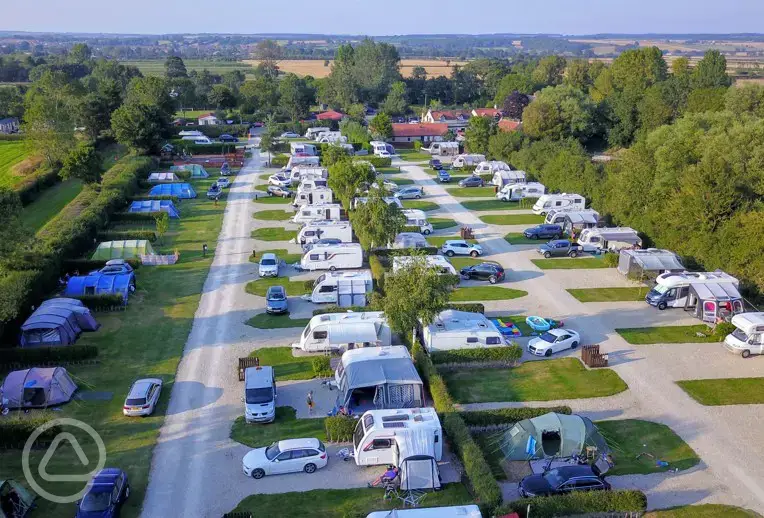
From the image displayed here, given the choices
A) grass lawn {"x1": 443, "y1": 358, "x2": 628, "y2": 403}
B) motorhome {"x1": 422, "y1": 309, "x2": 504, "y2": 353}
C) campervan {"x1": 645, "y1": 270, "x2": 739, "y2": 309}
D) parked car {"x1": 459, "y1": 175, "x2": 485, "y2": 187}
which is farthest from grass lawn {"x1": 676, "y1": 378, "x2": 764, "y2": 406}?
parked car {"x1": 459, "y1": 175, "x2": 485, "y2": 187}

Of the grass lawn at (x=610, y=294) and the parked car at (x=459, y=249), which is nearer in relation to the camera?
the grass lawn at (x=610, y=294)

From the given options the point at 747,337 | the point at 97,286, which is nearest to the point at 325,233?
the point at 97,286

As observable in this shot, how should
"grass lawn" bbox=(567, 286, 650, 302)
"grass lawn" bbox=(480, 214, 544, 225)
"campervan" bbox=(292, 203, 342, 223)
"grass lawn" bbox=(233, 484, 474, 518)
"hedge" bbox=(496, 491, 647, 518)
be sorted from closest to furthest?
1. "hedge" bbox=(496, 491, 647, 518)
2. "grass lawn" bbox=(233, 484, 474, 518)
3. "grass lawn" bbox=(567, 286, 650, 302)
4. "campervan" bbox=(292, 203, 342, 223)
5. "grass lawn" bbox=(480, 214, 544, 225)

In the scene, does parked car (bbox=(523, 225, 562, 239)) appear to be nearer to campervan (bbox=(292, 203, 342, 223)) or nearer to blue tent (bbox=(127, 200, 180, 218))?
campervan (bbox=(292, 203, 342, 223))

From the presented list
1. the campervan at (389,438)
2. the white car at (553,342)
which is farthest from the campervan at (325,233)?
the campervan at (389,438)

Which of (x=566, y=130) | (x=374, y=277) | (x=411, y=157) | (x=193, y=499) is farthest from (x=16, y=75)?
(x=193, y=499)

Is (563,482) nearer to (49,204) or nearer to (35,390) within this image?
(35,390)

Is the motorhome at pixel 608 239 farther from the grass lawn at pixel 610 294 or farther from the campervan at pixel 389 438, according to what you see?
the campervan at pixel 389 438
